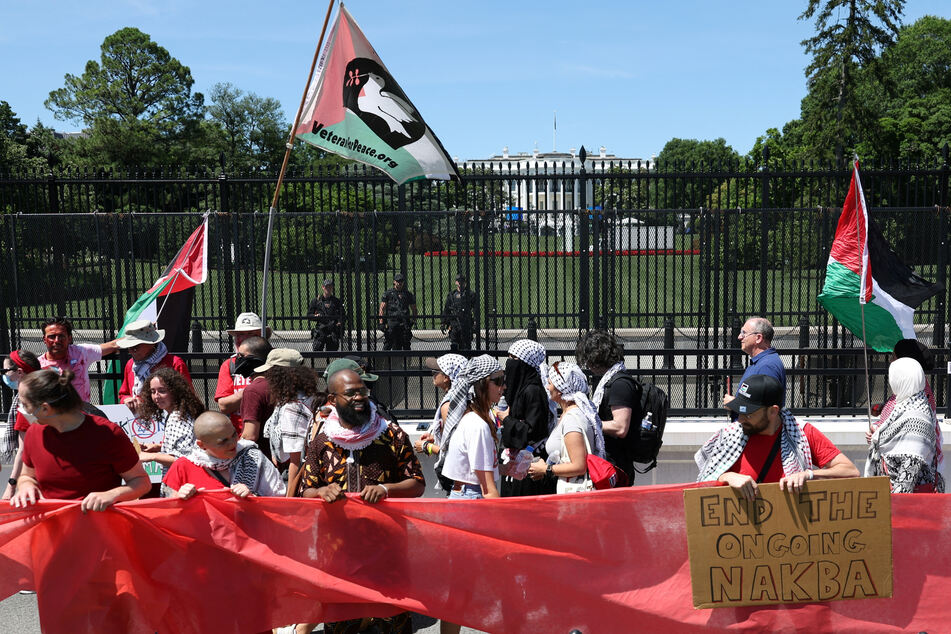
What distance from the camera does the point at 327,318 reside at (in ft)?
28.7

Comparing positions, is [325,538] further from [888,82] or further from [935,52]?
[935,52]

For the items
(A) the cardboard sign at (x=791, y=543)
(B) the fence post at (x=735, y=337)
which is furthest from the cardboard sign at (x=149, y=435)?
(B) the fence post at (x=735, y=337)

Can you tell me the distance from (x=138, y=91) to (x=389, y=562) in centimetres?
5252

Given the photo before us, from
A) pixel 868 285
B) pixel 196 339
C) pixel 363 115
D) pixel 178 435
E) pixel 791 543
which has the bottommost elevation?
pixel 791 543

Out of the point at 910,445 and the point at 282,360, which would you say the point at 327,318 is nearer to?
the point at 282,360

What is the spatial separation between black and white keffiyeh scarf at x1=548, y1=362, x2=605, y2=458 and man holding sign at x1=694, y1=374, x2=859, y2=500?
29.1 inches

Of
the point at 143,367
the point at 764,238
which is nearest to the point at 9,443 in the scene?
the point at 143,367

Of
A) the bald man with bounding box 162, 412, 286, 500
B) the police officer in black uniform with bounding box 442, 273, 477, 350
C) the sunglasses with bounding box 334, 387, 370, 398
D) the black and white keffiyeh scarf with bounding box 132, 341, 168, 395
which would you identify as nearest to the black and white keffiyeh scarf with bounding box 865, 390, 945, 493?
the sunglasses with bounding box 334, 387, 370, 398

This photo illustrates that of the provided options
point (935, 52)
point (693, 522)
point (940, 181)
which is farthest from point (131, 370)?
point (935, 52)

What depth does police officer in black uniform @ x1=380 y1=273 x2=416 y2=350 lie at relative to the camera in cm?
881

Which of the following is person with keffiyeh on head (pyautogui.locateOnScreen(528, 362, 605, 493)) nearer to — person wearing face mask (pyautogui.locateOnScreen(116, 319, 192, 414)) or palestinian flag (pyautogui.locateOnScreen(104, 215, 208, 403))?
person wearing face mask (pyautogui.locateOnScreen(116, 319, 192, 414))

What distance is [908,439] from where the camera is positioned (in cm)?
471

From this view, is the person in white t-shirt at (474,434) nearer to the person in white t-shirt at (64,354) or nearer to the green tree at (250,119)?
the person in white t-shirt at (64,354)

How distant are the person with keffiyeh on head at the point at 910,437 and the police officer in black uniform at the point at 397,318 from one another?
15.9ft
